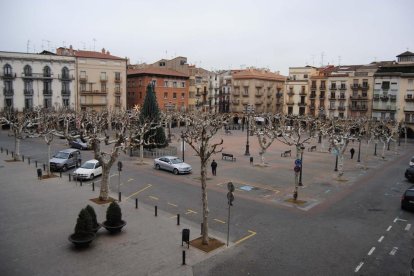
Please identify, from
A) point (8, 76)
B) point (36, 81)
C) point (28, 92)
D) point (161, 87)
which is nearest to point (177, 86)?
point (161, 87)

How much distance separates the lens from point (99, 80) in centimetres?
7319

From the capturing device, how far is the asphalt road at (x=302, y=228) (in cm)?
1345

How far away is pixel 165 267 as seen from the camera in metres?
13.0

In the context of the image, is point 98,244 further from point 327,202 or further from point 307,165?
point 307,165

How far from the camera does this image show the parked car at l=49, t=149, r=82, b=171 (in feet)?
98.0

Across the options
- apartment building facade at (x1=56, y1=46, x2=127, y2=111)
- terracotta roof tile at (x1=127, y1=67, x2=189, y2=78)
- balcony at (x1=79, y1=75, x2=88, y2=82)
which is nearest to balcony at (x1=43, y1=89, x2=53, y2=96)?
apartment building facade at (x1=56, y1=46, x2=127, y2=111)

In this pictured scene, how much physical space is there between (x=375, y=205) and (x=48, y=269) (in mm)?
18687

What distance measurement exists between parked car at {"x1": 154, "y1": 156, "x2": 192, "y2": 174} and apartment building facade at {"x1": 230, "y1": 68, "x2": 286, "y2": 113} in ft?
206

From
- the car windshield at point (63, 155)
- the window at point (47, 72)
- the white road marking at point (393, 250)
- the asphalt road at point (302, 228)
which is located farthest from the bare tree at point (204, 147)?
the window at point (47, 72)

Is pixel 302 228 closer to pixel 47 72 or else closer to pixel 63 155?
pixel 63 155

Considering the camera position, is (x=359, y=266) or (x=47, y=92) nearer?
(x=359, y=266)

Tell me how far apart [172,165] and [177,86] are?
2341 inches

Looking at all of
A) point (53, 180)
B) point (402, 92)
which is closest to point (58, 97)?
point (53, 180)

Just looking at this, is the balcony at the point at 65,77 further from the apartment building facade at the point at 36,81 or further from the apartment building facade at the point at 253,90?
the apartment building facade at the point at 253,90
